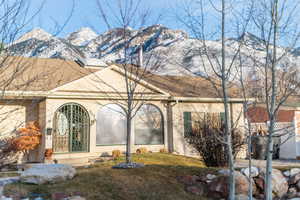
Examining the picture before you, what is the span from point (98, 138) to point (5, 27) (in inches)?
389

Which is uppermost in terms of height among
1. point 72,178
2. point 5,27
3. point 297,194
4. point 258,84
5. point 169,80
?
point 169,80

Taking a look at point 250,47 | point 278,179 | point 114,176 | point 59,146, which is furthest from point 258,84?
point 59,146

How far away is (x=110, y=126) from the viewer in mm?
14734

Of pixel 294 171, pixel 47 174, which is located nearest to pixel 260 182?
pixel 294 171

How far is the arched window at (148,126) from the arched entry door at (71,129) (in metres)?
2.62

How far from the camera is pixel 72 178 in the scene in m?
7.16

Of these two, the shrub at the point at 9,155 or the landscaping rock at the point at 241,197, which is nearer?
the landscaping rock at the point at 241,197

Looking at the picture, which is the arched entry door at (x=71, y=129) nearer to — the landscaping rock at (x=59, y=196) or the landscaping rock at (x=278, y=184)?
the landscaping rock at (x=59, y=196)

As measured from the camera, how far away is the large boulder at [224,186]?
745 centimetres

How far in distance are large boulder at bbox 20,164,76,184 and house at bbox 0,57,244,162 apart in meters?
5.02

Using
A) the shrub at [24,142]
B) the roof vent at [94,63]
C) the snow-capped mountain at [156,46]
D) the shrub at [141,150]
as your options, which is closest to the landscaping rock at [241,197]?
the snow-capped mountain at [156,46]

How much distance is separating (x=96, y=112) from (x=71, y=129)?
138 centimetres

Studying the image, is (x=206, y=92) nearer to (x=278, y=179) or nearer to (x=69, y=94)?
(x=69, y=94)

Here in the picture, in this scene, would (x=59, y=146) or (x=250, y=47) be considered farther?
(x=59, y=146)
